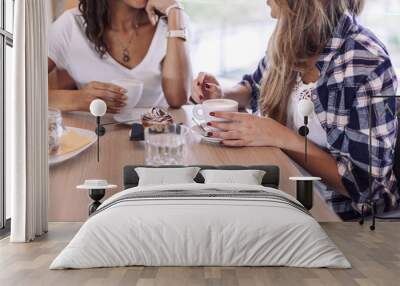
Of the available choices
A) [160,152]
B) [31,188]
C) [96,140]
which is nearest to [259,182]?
[160,152]

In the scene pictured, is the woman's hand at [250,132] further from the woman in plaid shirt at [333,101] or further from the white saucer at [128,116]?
the white saucer at [128,116]

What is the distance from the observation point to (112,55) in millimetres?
6613

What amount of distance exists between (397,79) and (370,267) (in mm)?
2981

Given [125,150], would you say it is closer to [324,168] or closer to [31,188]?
A: [31,188]

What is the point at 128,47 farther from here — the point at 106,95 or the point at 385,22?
the point at 385,22

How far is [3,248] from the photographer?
4.96 m

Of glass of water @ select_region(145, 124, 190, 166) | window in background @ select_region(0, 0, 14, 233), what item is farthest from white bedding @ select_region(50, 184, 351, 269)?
glass of water @ select_region(145, 124, 190, 166)

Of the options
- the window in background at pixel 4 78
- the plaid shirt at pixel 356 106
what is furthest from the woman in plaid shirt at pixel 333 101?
the window in background at pixel 4 78

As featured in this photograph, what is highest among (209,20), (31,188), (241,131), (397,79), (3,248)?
(209,20)

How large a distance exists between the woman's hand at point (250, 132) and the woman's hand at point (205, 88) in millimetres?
244

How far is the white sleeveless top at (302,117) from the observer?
650 centimetres

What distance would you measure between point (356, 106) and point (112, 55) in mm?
2623

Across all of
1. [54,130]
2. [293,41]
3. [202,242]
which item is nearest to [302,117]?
[293,41]

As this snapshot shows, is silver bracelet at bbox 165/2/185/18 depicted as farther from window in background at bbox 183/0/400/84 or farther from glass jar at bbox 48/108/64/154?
glass jar at bbox 48/108/64/154
